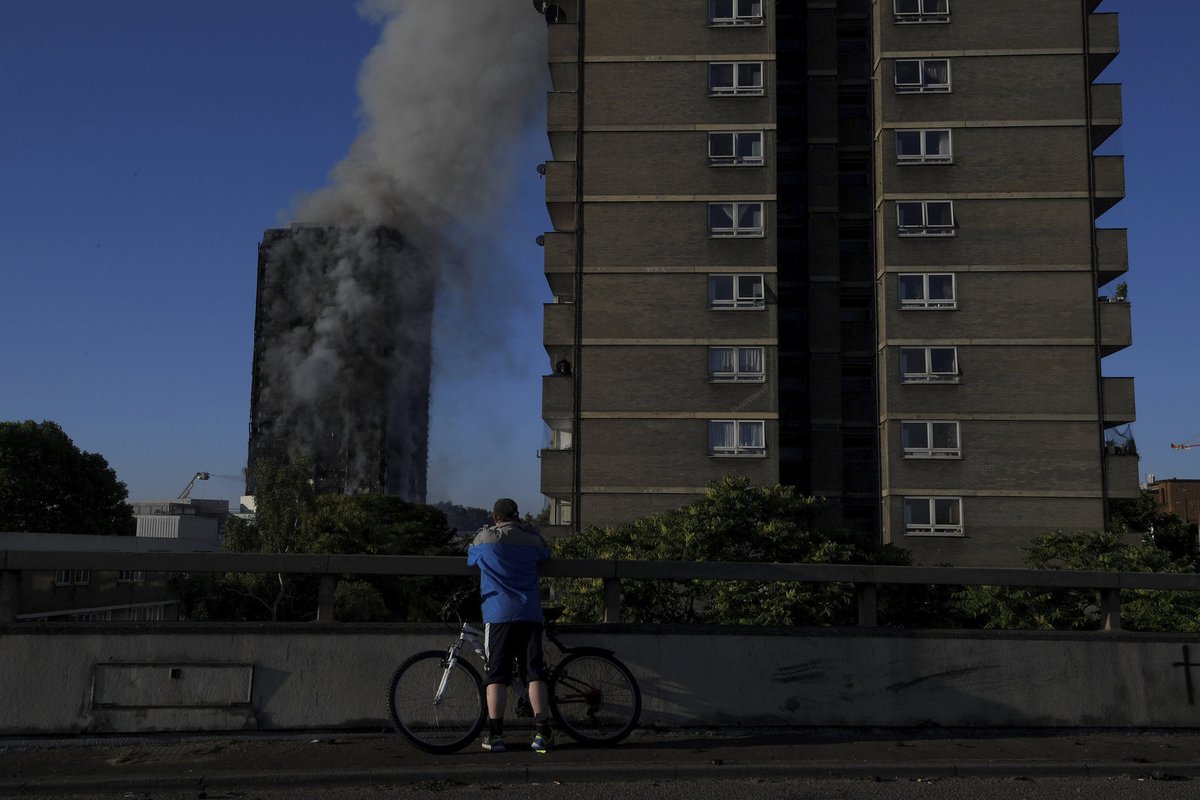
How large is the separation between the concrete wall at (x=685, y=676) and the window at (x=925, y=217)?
3701 centimetres

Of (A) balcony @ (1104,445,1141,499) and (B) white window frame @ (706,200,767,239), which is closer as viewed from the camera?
(A) balcony @ (1104,445,1141,499)

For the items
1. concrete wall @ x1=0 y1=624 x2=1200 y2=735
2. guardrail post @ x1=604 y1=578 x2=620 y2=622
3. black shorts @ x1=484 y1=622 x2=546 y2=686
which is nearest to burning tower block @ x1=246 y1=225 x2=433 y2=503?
guardrail post @ x1=604 y1=578 x2=620 y2=622

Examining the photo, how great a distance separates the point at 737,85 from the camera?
4578 centimetres

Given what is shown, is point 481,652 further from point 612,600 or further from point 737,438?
point 737,438

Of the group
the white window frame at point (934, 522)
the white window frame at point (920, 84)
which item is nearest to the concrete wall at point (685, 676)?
the white window frame at point (934, 522)

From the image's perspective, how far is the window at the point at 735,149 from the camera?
149 ft

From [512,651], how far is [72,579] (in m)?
53.8

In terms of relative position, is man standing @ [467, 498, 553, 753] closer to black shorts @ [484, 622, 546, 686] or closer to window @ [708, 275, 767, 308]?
black shorts @ [484, 622, 546, 686]

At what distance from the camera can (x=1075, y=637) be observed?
9.70m

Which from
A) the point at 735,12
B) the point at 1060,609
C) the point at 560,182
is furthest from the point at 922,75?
the point at 1060,609

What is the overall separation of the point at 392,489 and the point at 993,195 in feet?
435

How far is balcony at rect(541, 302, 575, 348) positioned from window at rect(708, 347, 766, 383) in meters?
5.52

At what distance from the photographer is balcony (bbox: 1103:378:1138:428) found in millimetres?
43125

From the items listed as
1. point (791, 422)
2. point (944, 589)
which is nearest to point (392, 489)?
point (791, 422)
